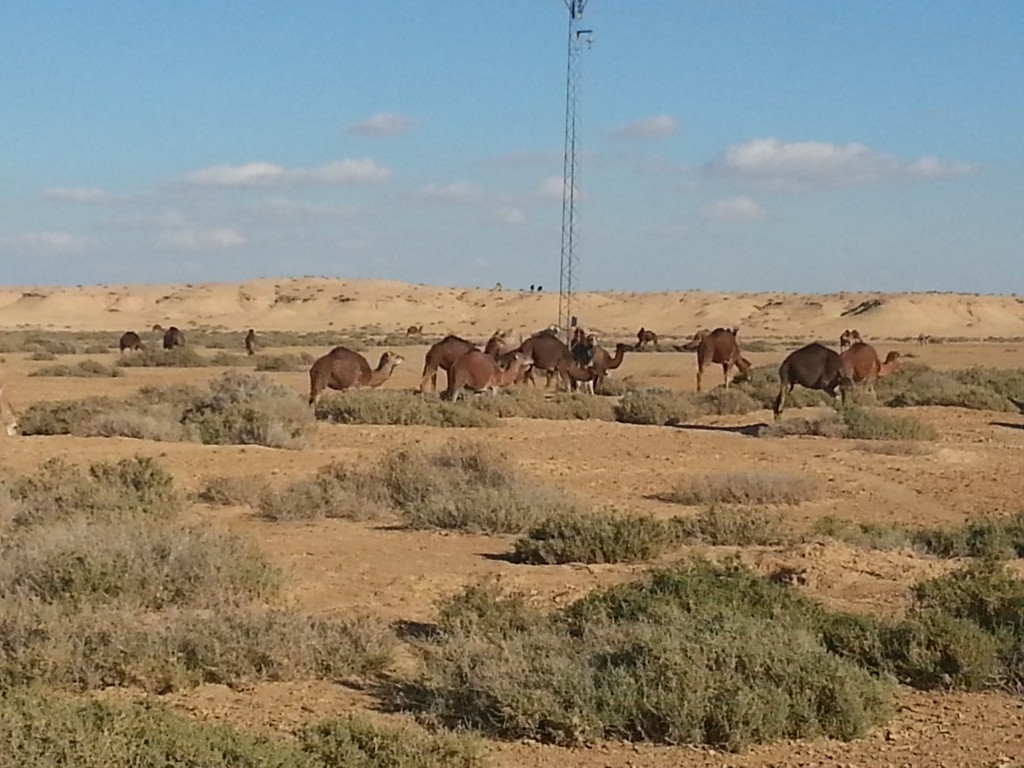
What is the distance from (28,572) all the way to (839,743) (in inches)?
217

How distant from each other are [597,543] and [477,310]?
112630 millimetres

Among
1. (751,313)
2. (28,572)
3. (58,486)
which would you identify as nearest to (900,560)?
(28,572)

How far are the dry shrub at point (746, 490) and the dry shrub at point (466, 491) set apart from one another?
1709 mm

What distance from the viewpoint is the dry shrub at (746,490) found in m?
17.3

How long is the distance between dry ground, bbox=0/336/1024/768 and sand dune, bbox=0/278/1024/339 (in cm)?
7397

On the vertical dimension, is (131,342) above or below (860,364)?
below

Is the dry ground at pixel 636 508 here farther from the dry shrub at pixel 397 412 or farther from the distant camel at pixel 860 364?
the distant camel at pixel 860 364

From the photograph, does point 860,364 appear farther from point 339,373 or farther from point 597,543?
point 597,543

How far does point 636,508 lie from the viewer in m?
16.9

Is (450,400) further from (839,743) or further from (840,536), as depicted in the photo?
(839,743)

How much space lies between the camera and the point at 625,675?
8.33m

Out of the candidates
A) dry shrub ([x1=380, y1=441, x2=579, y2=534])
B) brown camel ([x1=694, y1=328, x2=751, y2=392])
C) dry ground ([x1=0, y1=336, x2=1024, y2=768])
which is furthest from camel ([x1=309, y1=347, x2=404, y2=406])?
brown camel ([x1=694, y1=328, x2=751, y2=392])


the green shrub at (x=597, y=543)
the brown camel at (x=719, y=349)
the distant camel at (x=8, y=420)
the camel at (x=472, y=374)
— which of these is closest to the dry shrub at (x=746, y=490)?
the green shrub at (x=597, y=543)

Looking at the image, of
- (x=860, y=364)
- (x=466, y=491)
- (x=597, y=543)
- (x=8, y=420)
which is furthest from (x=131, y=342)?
(x=597, y=543)
